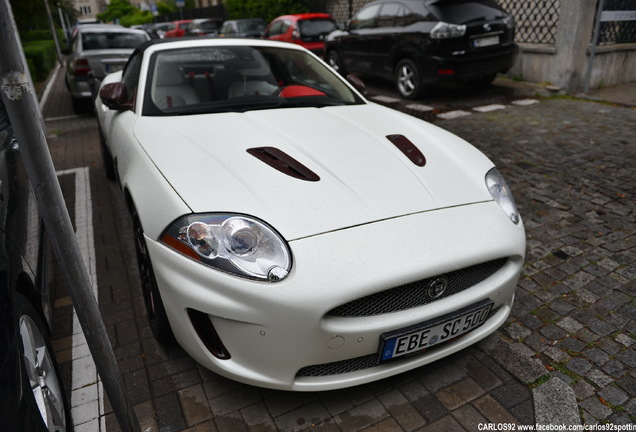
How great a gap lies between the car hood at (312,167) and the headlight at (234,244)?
52mm

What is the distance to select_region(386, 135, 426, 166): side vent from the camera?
252 cm

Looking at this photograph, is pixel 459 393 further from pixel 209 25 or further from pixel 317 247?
pixel 209 25

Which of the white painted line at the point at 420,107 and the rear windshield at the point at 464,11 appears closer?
the rear windshield at the point at 464,11

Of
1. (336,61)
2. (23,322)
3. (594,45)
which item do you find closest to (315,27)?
(336,61)

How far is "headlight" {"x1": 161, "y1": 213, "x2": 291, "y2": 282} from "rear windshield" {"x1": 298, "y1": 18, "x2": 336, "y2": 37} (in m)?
10.3

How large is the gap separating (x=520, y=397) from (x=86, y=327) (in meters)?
1.86

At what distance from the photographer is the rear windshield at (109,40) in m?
8.42

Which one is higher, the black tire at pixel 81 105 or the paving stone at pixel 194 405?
the black tire at pixel 81 105

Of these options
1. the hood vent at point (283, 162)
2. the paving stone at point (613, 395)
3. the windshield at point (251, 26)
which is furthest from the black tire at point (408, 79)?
the windshield at point (251, 26)

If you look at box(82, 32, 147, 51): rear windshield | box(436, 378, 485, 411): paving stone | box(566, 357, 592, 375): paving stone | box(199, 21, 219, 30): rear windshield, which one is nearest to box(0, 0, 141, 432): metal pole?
box(436, 378, 485, 411): paving stone

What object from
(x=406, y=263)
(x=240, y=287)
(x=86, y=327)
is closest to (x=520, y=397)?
(x=406, y=263)

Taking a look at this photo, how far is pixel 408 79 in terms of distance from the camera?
8.24 m

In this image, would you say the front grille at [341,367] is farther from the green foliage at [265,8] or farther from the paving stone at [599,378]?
the green foliage at [265,8]

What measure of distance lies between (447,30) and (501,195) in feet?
18.5
